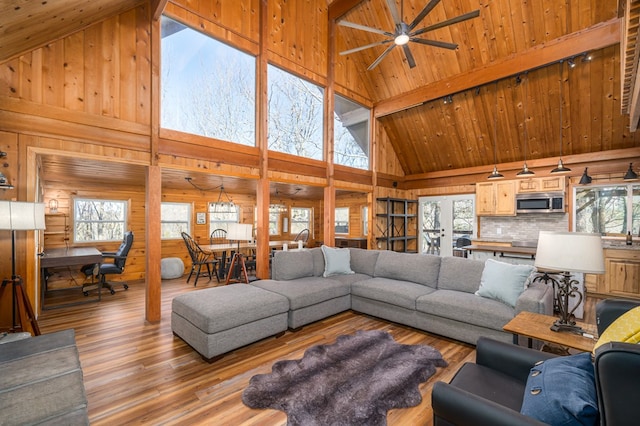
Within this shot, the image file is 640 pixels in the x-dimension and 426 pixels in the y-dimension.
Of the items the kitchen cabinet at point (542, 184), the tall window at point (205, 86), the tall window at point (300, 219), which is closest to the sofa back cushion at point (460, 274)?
the tall window at point (205, 86)

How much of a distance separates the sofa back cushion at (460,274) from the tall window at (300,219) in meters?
6.65

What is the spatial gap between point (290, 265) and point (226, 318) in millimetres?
1441

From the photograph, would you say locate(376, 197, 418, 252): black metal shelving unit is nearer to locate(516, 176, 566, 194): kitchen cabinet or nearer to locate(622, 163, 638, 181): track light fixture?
locate(516, 176, 566, 194): kitchen cabinet

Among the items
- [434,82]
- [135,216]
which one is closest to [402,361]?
[434,82]

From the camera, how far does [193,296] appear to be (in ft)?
10.6

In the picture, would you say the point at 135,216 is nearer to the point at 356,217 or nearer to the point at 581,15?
the point at 356,217

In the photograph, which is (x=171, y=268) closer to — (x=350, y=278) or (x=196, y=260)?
(x=196, y=260)

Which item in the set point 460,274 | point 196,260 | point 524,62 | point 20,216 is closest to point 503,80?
point 524,62

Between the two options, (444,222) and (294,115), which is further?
(444,222)

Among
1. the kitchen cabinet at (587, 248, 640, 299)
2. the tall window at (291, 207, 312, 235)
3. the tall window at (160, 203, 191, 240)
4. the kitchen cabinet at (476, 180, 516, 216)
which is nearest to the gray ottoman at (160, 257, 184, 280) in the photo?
the tall window at (160, 203, 191, 240)

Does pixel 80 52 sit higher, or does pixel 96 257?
pixel 80 52

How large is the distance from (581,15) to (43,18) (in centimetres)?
700

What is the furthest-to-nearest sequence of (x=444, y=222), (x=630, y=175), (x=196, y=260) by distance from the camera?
(x=444, y=222) → (x=196, y=260) → (x=630, y=175)

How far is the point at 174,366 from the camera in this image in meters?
2.73
